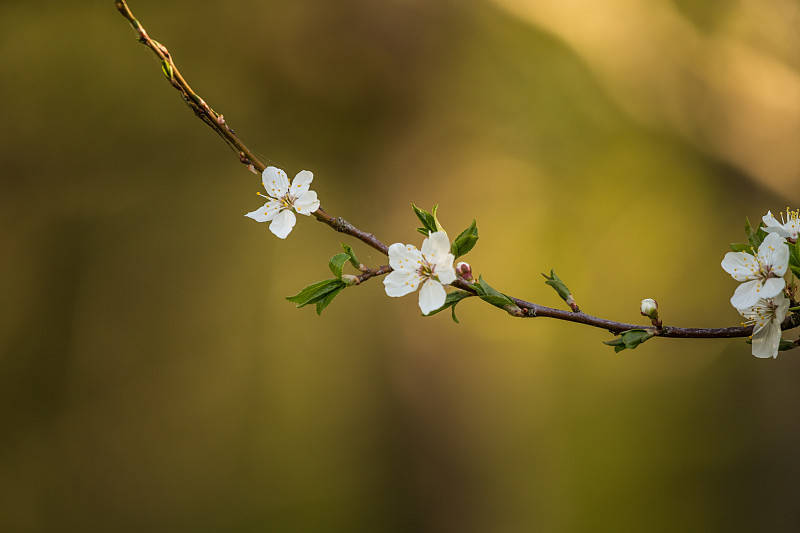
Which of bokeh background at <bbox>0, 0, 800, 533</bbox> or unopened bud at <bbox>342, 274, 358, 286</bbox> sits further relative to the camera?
bokeh background at <bbox>0, 0, 800, 533</bbox>

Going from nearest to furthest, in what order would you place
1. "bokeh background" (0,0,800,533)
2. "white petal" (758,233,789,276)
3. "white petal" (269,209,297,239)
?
"white petal" (758,233,789,276) < "white petal" (269,209,297,239) < "bokeh background" (0,0,800,533)

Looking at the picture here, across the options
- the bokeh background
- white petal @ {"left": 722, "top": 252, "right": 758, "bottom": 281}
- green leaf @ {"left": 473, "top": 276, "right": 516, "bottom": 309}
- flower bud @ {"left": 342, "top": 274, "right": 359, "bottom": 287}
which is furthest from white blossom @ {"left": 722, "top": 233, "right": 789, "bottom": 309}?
the bokeh background

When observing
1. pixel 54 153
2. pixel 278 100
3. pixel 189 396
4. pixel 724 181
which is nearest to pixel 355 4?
pixel 278 100

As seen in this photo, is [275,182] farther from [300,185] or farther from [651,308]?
[651,308]

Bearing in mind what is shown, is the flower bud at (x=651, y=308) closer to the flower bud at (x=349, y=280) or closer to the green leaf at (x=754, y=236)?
the green leaf at (x=754, y=236)

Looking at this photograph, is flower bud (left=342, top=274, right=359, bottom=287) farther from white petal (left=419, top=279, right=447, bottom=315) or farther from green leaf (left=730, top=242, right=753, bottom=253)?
green leaf (left=730, top=242, right=753, bottom=253)

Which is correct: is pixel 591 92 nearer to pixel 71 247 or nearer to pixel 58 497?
pixel 71 247

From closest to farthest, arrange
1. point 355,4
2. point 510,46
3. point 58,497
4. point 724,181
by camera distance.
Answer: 1. point 58,497
2. point 355,4
3. point 510,46
4. point 724,181
